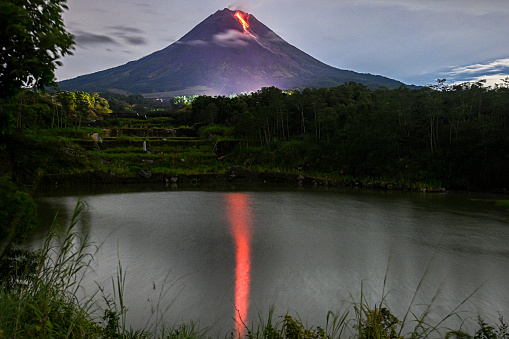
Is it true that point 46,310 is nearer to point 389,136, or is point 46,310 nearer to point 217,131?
point 389,136

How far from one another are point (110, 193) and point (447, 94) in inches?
677

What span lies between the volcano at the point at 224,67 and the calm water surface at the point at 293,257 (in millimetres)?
66838

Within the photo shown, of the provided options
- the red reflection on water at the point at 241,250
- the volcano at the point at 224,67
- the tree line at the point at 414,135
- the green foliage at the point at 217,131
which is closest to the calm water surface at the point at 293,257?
the red reflection on water at the point at 241,250

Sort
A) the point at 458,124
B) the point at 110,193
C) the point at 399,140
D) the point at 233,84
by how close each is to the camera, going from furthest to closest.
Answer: the point at 233,84 < the point at 399,140 < the point at 458,124 < the point at 110,193

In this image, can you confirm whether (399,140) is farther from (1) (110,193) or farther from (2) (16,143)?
(2) (16,143)

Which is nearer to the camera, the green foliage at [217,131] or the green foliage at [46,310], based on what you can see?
the green foliage at [46,310]

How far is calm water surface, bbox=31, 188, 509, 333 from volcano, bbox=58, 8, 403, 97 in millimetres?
66838

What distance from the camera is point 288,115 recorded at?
990 inches

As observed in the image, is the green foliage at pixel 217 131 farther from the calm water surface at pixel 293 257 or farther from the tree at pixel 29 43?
the tree at pixel 29 43

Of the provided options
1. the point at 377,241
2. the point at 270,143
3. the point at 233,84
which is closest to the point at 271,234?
the point at 377,241

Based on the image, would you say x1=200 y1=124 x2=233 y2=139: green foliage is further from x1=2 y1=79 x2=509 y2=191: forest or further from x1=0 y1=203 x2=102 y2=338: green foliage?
x1=0 y1=203 x2=102 y2=338: green foliage

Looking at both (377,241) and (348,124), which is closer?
(377,241)

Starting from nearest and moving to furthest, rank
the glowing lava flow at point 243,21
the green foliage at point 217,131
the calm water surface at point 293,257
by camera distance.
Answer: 1. the calm water surface at point 293,257
2. the green foliage at point 217,131
3. the glowing lava flow at point 243,21

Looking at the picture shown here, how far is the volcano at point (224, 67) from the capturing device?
81.1m
